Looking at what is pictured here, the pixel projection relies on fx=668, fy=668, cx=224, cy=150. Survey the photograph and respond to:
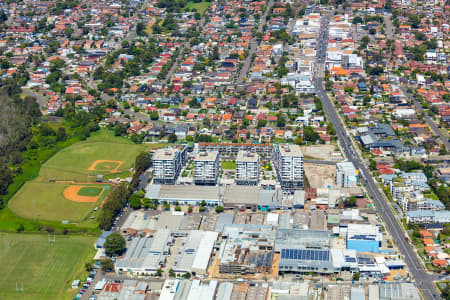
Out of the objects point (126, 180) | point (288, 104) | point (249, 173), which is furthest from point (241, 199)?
point (288, 104)

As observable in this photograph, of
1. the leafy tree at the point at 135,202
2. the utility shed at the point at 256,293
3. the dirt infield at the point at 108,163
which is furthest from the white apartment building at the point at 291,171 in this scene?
the dirt infield at the point at 108,163

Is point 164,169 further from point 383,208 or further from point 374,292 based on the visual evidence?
point 374,292

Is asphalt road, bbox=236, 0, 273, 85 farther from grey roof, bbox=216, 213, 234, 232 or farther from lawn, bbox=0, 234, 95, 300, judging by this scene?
lawn, bbox=0, 234, 95, 300

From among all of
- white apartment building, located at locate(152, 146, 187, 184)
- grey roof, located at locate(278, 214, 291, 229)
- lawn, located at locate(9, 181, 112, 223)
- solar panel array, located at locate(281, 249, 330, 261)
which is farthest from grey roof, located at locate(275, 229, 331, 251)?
lawn, located at locate(9, 181, 112, 223)

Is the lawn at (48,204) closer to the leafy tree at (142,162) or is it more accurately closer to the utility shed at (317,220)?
the leafy tree at (142,162)

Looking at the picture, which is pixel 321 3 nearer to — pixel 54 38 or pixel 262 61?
pixel 262 61

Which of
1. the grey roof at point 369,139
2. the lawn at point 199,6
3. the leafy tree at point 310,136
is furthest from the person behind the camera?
the lawn at point 199,6
